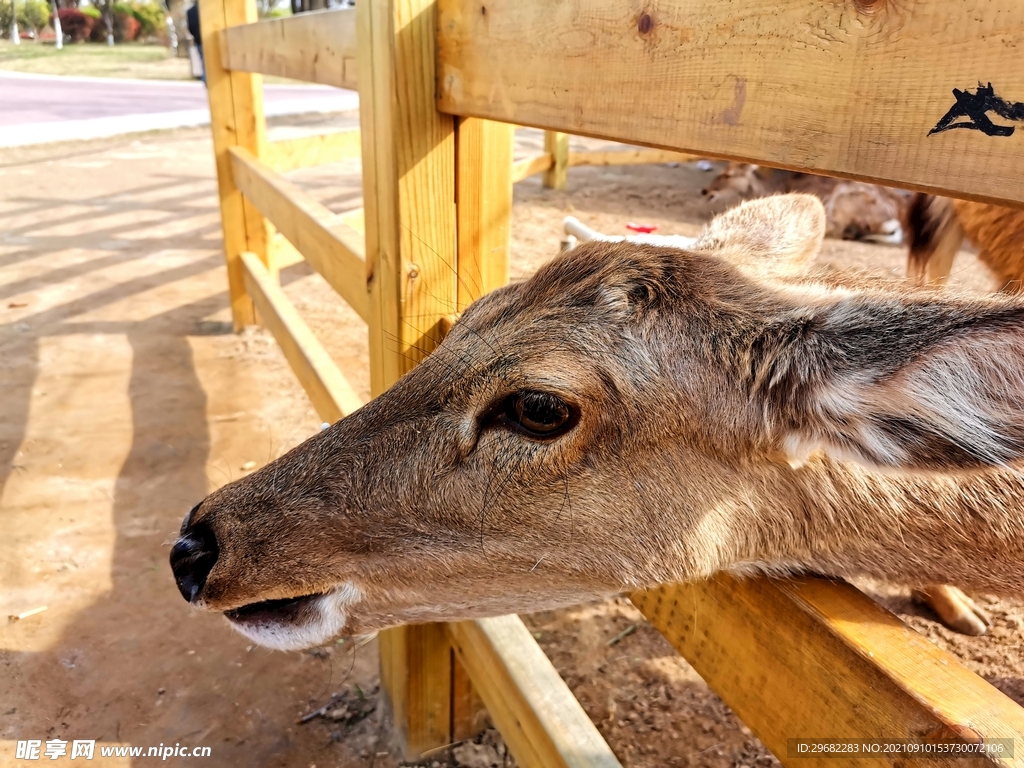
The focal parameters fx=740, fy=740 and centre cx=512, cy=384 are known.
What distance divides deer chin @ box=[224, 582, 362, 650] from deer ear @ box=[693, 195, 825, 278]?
151 cm


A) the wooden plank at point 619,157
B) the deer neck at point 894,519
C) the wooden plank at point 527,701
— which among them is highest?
the deer neck at point 894,519

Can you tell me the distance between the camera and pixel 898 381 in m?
1.40

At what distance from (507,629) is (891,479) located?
131 cm

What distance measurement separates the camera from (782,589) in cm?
157

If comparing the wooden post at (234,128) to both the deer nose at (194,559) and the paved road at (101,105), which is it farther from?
the paved road at (101,105)

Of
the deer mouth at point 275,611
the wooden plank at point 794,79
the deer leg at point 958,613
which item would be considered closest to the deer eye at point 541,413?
the wooden plank at point 794,79

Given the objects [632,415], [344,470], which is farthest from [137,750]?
[632,415]

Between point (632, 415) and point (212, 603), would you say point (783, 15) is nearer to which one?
point (632, 415)

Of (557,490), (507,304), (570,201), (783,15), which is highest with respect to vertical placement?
(783,15)

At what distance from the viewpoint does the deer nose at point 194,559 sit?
6.07 feet

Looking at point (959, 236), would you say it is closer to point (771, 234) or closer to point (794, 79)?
point (771, 234)

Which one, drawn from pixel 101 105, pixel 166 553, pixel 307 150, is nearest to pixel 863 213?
pixel 307 150

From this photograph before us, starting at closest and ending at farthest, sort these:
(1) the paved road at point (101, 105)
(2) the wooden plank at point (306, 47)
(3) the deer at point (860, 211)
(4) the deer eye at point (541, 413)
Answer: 1. (4) the deer eye at point (541, 413)
2. (2) the wooden plank at point (306, 47)
3. (3) the deer at point (860, 211)
4. (1) the paved road at point (101, 105)

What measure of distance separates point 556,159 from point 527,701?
10.1m
